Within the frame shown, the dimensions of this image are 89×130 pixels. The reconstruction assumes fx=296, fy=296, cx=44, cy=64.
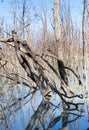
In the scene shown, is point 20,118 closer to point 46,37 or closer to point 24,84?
point 24,84

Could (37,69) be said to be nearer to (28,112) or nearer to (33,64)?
(33,64)

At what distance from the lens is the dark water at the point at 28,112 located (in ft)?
8.00

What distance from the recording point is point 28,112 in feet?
8.80

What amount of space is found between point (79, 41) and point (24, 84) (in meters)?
5.01

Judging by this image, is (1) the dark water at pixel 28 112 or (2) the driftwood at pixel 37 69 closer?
(2) the driftwood at pixel 37 69

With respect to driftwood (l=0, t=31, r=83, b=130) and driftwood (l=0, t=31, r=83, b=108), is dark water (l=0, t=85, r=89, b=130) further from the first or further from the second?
driftwood (l=0, t=31, r=83, b=108)

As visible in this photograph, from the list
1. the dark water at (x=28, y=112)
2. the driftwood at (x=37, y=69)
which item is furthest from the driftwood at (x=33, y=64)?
the dark water at (x=28, y=112)

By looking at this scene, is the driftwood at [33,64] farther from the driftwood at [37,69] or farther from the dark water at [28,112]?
the dark water at [28,112]

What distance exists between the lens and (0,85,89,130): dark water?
2439 mm

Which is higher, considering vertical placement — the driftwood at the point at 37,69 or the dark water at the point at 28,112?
the driftwood at the point at 37,69

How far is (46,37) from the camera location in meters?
8.66

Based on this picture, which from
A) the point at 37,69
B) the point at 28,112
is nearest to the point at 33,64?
the point at 37,69

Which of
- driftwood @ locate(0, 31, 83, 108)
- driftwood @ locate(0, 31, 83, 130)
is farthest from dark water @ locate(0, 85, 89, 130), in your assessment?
driftwood @ locate(0, 31, 83, 108)

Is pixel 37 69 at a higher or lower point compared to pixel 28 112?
higher
